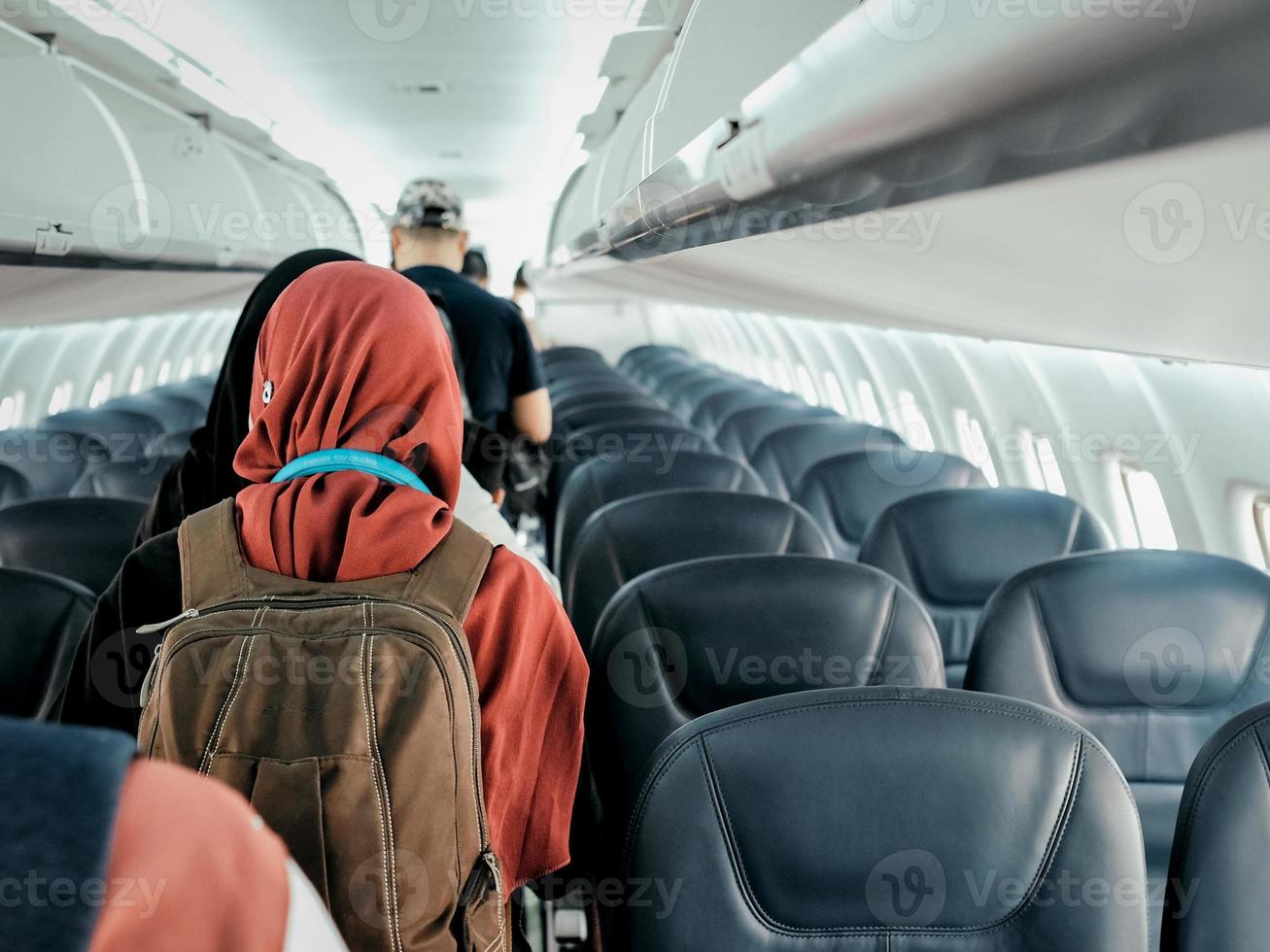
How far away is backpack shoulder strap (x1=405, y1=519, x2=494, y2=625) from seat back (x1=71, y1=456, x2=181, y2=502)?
3623 mm

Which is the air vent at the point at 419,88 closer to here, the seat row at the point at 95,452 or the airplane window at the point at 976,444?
the seat row at the point at 95,452

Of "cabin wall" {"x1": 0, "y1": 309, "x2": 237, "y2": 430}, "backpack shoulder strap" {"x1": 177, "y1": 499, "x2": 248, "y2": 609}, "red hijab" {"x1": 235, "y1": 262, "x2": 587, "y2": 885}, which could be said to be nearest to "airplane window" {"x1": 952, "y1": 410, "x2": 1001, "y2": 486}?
"red hijab" {"x1": 235, "y1": 262, "x2": 587, "y2": 885}

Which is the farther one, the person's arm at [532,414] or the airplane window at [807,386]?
the airplane window at [807,386]

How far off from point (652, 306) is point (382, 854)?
18564 mm

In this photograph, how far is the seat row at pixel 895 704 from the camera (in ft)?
5.39

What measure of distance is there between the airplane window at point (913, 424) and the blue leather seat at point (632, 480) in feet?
12.0

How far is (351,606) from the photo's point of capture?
1568 mm

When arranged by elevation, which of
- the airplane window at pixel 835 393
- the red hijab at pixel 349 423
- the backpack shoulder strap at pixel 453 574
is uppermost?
the red hijab at pixel 349 423

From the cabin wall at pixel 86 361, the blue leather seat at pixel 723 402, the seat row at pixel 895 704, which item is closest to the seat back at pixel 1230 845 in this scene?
the seat row at pixel 895 704

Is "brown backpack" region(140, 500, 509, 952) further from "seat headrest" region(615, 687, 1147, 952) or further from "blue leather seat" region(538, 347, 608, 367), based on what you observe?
"blue leather seat" region(538, 347, 608, 367)

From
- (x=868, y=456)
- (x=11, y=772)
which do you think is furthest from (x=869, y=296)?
(x=11, y=772)

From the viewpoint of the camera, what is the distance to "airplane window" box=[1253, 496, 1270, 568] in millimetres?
4074

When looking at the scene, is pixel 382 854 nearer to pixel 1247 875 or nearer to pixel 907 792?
pixel 907 792

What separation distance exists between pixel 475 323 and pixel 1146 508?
322 cm
